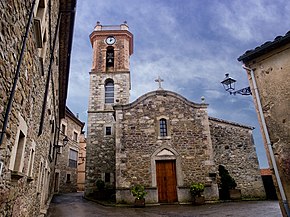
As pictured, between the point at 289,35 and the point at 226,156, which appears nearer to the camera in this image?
the point at 289,35

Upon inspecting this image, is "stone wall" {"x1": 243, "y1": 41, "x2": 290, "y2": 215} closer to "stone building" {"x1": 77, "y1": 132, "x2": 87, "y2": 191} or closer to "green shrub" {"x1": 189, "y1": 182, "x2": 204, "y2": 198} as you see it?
"green shrub" {"x1": 189, "y1": 182, "x2": 204, "y2": 198}

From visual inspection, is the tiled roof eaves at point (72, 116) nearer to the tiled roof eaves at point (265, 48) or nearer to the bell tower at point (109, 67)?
the bell tower at point (109, 67)

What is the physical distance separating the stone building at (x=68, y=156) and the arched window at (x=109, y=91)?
562cm

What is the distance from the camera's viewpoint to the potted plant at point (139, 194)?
35.4 ft

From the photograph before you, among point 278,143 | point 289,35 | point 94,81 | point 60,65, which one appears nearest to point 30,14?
point 289,35

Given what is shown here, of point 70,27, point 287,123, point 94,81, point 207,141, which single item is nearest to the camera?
point 287,123

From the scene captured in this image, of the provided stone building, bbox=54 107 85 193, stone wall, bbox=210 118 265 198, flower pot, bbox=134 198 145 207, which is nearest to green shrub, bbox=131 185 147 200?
flower pot, bbox=134 198 145 207

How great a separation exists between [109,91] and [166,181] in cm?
958

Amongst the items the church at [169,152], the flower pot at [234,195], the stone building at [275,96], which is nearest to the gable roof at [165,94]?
the church at [169,152]

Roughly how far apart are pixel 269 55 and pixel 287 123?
1.61 m

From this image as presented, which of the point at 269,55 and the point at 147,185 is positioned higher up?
the point at 269,55

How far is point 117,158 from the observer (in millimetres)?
12336

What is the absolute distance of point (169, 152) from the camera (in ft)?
41.5

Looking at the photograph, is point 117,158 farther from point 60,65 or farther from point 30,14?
point 30,14
